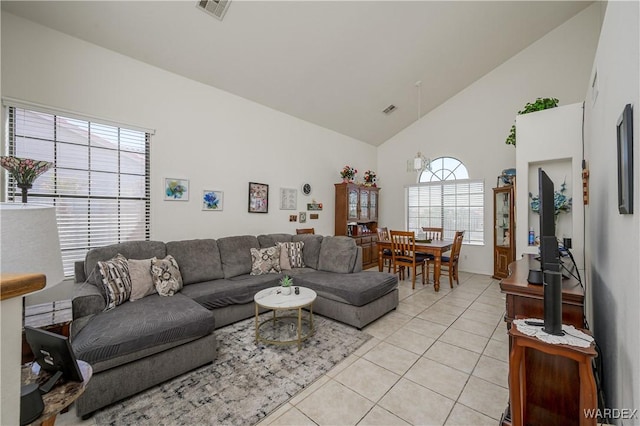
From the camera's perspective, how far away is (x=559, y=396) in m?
1.48

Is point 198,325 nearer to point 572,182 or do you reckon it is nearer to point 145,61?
point 145,61

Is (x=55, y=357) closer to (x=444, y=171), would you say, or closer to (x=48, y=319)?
(x=48, y=319)

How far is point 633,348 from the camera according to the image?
1126 mm

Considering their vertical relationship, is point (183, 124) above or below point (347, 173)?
above

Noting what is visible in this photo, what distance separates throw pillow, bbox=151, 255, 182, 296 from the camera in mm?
2777

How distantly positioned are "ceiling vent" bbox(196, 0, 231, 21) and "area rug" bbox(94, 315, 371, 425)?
3598 millimetres

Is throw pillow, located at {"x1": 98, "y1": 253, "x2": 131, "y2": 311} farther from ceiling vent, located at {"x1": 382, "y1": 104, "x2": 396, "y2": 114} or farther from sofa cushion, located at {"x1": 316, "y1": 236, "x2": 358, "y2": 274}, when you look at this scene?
ceiling vent, located at {"x1": 382, "y1": 104, "x2": 396, "y2": 114}

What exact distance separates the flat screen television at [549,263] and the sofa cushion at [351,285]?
177cm

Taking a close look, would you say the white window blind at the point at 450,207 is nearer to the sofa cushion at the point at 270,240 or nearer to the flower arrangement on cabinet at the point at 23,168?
the sofa cushion at the point at 270,240

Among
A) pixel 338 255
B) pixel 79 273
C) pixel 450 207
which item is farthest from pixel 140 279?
pixel 450 207

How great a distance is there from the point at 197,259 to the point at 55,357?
2.40 m

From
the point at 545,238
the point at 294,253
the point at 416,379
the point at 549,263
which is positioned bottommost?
the point at 416,379

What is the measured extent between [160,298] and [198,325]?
71 cm

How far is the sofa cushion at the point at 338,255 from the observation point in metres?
3.73
